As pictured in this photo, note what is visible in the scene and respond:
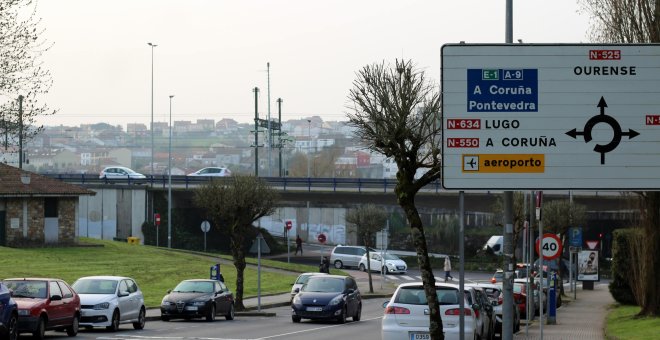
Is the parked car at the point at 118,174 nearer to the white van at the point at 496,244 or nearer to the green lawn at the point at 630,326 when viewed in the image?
the white van at the point at 496,244

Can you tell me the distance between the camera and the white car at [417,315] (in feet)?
83.0

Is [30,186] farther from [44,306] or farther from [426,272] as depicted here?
[426,272]

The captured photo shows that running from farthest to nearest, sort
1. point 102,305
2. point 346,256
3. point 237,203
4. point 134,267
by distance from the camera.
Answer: point 346,256 < point 134,267 < point 237,203 < point 102,305

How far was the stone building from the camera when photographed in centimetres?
6238

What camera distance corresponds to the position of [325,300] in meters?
39.6

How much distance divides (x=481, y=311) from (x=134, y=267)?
111 ft

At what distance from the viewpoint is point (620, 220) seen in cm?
9725

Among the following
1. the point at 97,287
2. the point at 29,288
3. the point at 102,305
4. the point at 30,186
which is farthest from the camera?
the point at 30,186

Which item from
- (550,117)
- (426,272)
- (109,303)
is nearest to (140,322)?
(109,303)

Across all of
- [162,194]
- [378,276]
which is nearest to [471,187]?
[378,276]

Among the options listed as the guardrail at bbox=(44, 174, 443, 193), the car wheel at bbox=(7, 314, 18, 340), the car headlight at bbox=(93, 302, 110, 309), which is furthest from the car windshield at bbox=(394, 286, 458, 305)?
the guardrail at bbox=(44, 174, 443, 193)

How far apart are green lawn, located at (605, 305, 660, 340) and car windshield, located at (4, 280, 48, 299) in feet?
45.0

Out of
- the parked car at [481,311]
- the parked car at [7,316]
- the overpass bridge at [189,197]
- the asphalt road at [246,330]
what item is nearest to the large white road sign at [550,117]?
the parked car at [481,311]

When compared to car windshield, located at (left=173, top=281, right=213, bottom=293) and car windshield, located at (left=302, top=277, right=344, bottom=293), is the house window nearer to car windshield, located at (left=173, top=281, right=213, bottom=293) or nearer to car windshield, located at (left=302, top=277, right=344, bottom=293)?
car windshield, located at (left=173, top=281, right=213, bottom=293)
